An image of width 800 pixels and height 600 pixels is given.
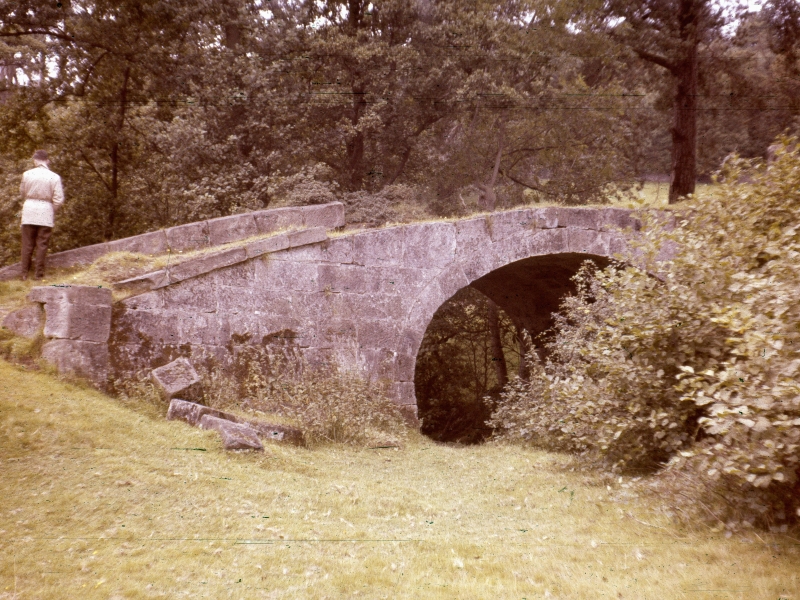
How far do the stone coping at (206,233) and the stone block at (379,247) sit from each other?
1.82ft

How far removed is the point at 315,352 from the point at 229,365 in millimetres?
1134

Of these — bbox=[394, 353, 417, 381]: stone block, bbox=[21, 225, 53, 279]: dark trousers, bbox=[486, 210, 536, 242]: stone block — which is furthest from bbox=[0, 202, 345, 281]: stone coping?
bbox=[486, 210, 536, 242]: stone block

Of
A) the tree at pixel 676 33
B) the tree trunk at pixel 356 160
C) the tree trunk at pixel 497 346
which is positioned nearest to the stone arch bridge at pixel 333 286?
the tree at pixel 676 33

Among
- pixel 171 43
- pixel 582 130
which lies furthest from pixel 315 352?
pixel 582 130

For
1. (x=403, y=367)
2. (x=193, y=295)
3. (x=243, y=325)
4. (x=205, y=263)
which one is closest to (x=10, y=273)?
(x=193, y=295)

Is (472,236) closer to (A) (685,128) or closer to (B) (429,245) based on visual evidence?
(B) (429,245)

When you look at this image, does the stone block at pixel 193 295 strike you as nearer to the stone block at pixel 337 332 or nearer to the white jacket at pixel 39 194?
the stone block at pixel 337 332

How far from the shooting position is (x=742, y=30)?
1256 cm

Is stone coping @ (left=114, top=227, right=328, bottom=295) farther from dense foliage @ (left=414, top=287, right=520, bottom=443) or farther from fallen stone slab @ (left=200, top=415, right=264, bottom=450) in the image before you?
dense foliage @ (left=414, top=287, right=520, bottom=443)

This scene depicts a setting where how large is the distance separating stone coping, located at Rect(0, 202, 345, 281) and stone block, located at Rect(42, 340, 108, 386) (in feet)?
6.21

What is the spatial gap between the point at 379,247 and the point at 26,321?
4271 mm

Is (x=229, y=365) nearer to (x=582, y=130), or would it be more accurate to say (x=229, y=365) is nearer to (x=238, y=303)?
(x=238, y=303)

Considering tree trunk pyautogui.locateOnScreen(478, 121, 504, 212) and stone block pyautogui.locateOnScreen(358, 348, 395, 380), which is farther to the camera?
tree trunk pyautogui.locateOnScreen(478, 121, 504, 212)

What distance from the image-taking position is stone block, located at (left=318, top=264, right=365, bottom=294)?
27.7 ft
